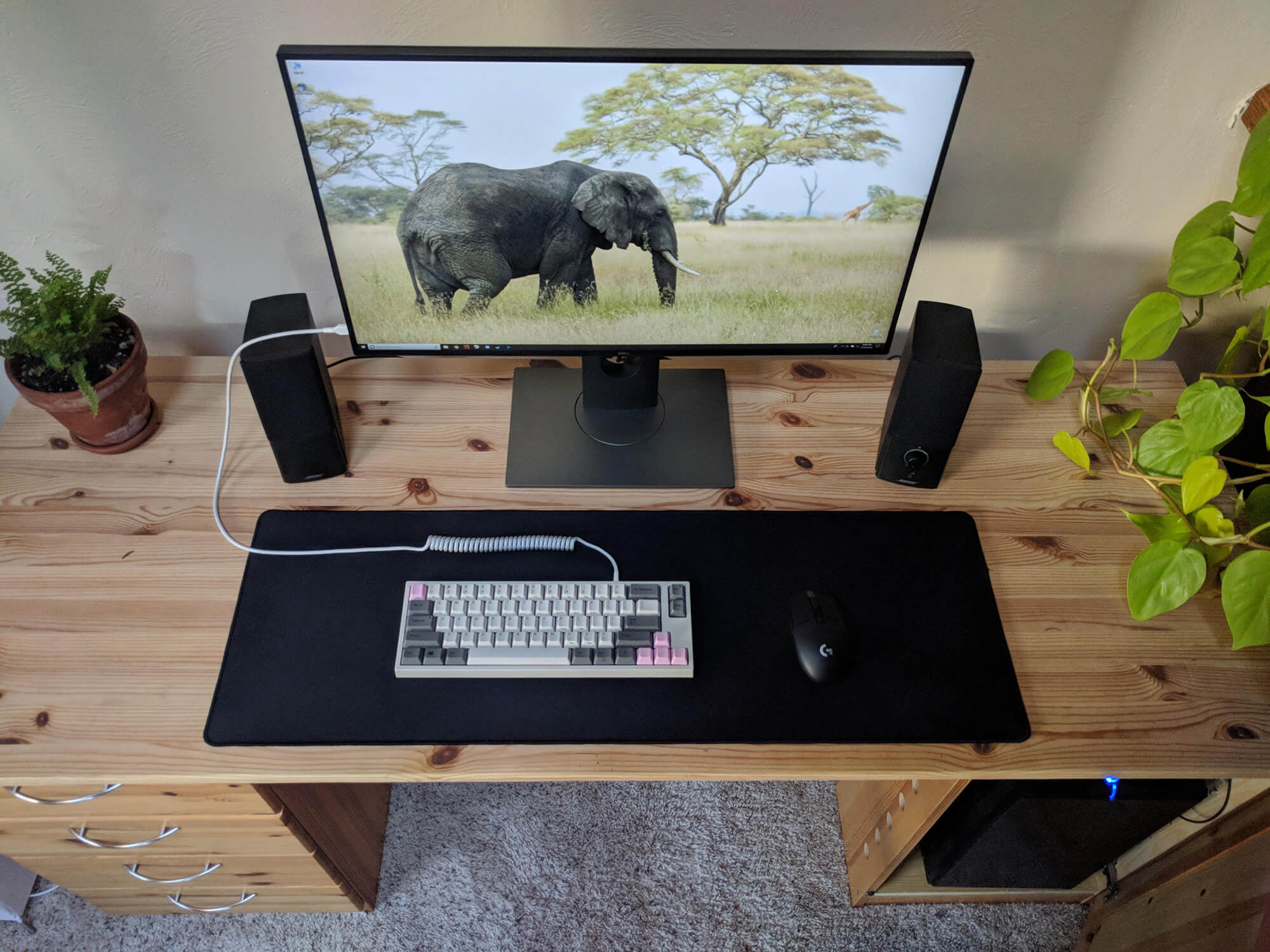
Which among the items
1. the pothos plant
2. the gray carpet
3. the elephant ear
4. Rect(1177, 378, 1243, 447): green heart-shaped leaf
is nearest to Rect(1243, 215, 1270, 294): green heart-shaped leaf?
the pothos plant

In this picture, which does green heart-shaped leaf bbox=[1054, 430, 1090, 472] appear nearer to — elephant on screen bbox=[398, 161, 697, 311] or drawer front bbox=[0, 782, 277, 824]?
elephant on screen bbox=[398, 161, 697, 311]

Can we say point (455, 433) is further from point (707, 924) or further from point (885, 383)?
point (707, 924)

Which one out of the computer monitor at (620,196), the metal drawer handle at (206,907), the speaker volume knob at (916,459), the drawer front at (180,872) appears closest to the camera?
the computer monitor at (620,196)

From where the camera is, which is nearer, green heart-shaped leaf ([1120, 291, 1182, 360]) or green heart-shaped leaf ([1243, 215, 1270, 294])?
green heart-shaped leaf ([1243, 215, 1270, 294])

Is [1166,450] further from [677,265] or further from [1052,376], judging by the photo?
[677,265]

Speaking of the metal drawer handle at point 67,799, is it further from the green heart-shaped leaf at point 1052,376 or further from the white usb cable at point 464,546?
the green heart-shaped leaf at point 1052,376

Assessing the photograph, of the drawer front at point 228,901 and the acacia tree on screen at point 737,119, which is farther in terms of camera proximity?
the drawer front at point 228,901

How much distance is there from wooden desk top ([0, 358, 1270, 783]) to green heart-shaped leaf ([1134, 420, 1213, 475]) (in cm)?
10

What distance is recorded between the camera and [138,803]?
3.21ft

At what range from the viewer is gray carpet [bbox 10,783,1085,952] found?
1319 mm

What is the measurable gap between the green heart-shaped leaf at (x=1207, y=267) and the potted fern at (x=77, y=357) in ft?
3.94

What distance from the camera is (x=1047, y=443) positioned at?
109cm

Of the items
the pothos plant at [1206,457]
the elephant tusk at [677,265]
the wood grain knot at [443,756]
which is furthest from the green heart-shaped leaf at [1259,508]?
the wood grain knot at [443,756]

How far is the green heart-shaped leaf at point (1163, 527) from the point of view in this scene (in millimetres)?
906
